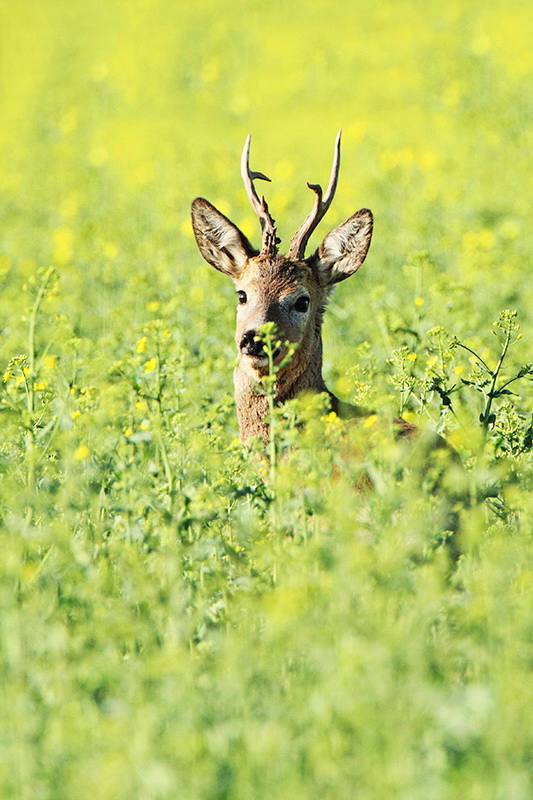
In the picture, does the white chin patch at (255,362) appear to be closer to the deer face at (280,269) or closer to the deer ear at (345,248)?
the deer face at (280,269)

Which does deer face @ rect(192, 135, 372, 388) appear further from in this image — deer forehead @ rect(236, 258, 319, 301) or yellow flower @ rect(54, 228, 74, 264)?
yellow flower @ rect(54, 228, 74, 264)

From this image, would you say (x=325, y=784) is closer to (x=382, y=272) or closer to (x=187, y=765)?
(x=187, y=765)

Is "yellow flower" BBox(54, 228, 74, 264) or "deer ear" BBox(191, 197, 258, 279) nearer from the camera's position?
"deer ear" BBox(191, 197, 258, 279)

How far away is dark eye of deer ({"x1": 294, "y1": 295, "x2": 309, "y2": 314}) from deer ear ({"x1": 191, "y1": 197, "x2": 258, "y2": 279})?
498 millimetres

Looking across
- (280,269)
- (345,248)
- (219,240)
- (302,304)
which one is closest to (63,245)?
(219,240)

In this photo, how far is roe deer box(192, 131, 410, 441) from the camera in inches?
238

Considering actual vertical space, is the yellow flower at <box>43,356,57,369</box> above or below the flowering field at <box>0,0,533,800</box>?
above

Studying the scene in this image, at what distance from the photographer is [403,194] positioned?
46.6 ft

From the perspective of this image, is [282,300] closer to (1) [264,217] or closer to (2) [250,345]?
(1) [264,217]

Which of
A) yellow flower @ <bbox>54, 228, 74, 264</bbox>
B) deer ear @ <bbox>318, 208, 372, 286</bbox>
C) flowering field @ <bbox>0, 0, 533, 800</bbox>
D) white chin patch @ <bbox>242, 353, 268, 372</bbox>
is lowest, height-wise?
flowering field @ <bbox>0, 0, 533, 800</bbox>

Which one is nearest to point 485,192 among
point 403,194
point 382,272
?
point 403,194

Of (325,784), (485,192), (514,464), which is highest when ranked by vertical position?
(485,192)

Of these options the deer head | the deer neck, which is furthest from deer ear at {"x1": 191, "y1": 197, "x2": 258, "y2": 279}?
the deer neck

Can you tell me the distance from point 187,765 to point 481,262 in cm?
710
